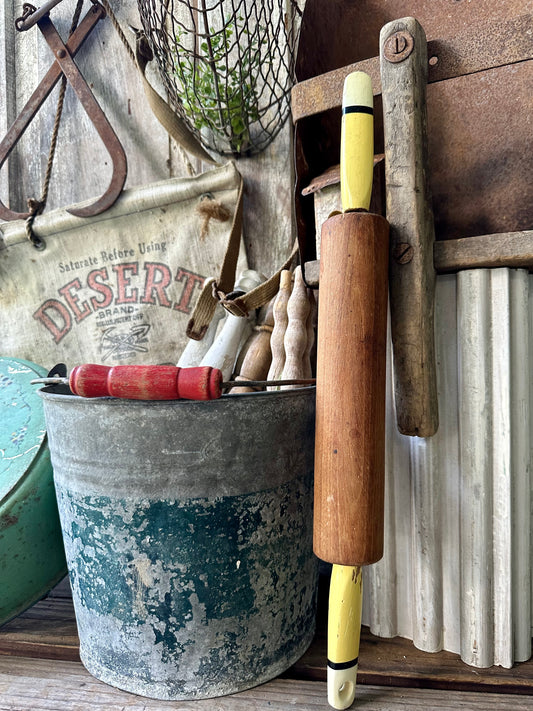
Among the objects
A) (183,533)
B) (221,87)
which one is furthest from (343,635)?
(221,87)

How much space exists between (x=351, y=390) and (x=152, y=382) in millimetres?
243

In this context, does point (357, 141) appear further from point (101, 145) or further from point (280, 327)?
point (101, 145)

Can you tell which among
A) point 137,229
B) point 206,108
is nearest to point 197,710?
point 137,229

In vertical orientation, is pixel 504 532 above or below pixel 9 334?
below

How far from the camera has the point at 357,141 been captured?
2.26 ft

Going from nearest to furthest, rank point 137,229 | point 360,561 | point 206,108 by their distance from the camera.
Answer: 1. point 360,561
2. point 206,108
3. point 137,229

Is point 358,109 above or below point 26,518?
above

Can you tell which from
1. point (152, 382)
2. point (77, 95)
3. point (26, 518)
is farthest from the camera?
point (77, 95)

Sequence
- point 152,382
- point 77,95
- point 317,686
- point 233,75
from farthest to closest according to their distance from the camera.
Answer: point 77,95
point 233,75
point 317,686
point 152,382

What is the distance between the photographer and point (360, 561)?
25.5 inches

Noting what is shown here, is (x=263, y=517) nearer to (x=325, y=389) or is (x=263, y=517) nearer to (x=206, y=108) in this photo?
(x=325, y=389)

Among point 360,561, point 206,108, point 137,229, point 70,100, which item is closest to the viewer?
point 360,561

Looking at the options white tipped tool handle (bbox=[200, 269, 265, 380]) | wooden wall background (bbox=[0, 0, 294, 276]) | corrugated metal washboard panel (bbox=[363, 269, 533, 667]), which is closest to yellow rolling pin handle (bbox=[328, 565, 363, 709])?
corrugated metal washboard panel (bbox=[363, 269, 533, 667])

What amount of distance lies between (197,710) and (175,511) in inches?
10.2
